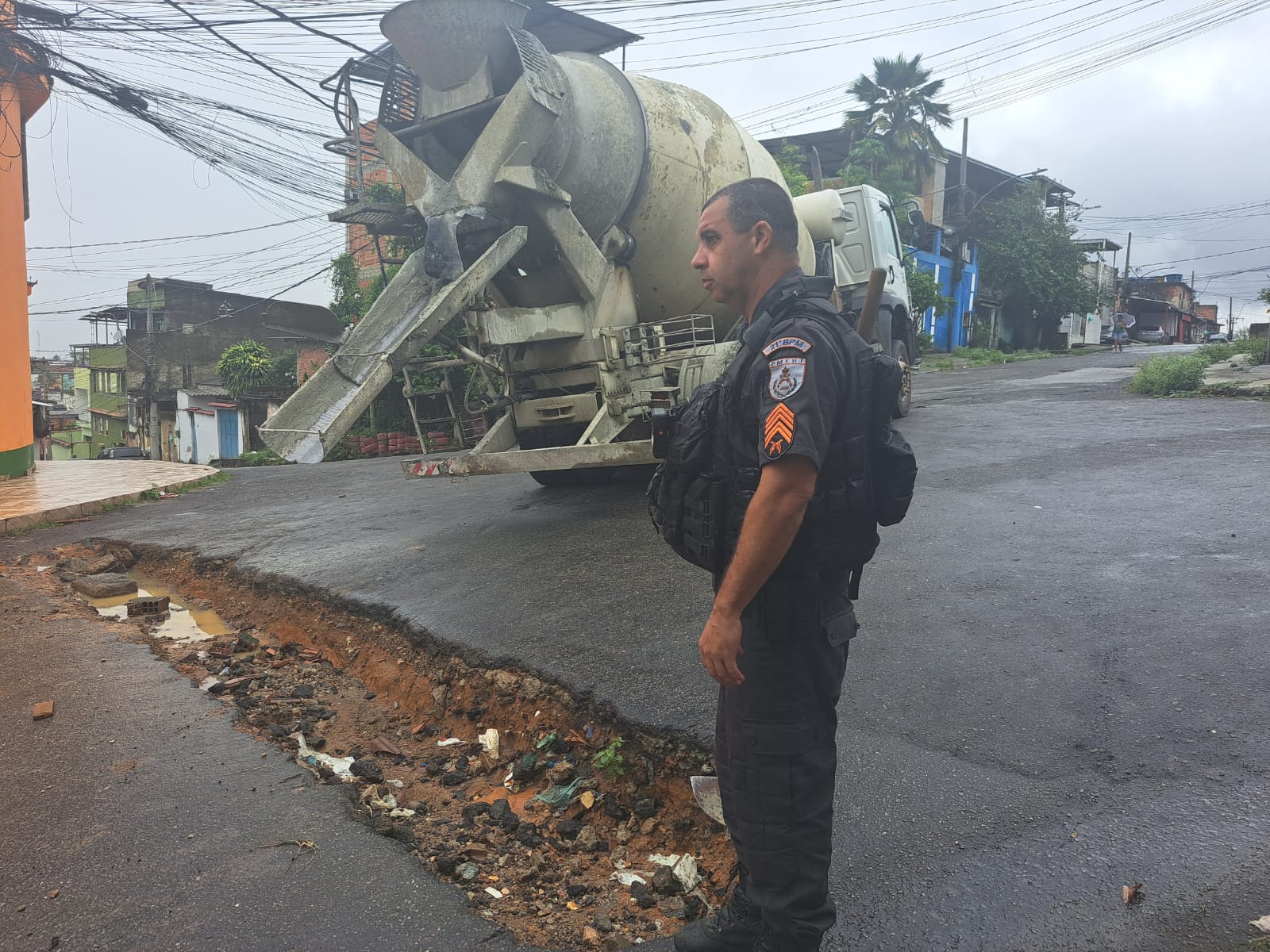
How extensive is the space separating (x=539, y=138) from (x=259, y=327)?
36086 millimetres

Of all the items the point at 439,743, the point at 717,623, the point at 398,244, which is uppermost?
the point at 398,244

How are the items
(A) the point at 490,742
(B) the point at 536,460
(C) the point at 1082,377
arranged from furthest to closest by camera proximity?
(C) the point at 1082,377, (B) the point at 536,460, (A) the point at 490,742

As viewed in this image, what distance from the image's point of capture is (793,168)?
2323 centimetres

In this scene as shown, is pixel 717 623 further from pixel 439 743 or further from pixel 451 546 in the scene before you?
pixel 451 546

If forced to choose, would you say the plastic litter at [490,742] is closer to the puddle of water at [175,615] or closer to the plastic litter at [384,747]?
the plastic litter at [384,747]

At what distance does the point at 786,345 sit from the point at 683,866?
5.27 feet

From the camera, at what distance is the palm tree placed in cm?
2836

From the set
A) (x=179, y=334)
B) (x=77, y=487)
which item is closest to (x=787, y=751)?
(x=77, y=487)

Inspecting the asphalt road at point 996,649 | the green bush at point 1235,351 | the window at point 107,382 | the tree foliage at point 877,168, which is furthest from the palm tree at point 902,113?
the window at point 107,382

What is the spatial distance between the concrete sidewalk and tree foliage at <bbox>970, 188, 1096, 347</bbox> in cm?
2867

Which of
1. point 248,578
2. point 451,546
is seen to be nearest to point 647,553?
point 451,546

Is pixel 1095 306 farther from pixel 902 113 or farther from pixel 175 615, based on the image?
pixel 175 615

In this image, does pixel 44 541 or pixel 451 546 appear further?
pixel 44 541

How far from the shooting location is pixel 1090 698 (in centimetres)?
305
